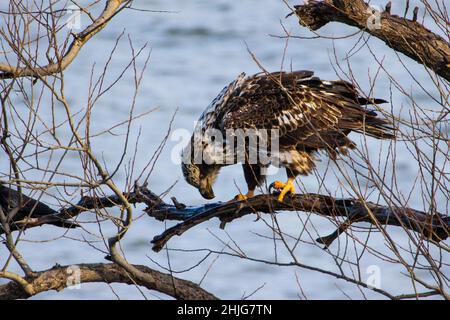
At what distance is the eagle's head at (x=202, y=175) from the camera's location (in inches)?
313

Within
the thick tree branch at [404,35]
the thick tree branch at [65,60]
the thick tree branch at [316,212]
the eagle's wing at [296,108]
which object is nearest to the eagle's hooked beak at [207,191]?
the eagle's wing at [296,108]

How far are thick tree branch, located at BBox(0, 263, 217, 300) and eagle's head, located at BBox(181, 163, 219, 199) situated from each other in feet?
5.07

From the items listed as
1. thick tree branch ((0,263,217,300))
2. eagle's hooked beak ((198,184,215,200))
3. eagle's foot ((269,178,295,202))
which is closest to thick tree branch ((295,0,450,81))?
eagle's foot ((269,178,295,202))

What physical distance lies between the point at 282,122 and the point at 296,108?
16 centimetres

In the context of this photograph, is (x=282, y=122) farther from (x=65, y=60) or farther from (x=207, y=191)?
(x=65, y=60)

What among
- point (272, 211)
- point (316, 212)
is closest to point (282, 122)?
point (316, 212)

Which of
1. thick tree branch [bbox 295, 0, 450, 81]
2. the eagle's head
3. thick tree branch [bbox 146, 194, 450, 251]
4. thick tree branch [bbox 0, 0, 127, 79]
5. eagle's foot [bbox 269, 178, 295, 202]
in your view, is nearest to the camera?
thick tree branch [bbox 0, 0, 127, 79]

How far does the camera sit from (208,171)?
799cm

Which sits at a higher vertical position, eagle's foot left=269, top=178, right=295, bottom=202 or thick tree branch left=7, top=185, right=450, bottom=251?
eagle's foot left=269, top=178, right=295, bottom=202

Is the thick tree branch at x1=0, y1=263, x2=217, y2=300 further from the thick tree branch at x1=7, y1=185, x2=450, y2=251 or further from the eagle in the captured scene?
the eagle

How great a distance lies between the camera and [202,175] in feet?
26.3

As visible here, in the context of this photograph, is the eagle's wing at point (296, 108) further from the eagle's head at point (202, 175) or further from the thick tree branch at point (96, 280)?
the thick tree branch at point (96, 280)

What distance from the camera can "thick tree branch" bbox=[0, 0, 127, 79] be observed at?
19.7 ft
